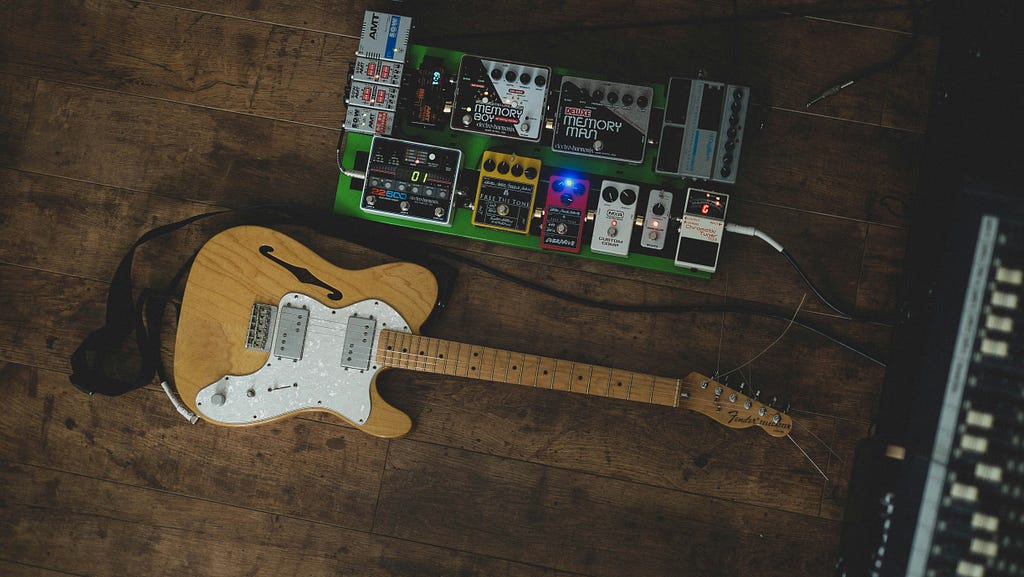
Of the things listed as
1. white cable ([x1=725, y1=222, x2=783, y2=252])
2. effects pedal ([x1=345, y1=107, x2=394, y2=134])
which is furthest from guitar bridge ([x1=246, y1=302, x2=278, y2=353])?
white cable ([x1=725, y1=222, x2=783, y2=252])

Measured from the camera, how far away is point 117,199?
9.56ft

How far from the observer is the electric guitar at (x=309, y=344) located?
8.75 ft

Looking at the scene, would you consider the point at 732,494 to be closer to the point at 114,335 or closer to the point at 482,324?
the point at 482,324

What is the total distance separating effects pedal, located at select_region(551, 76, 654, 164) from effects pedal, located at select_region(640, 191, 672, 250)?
163 mm

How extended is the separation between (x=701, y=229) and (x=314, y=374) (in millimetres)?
1643

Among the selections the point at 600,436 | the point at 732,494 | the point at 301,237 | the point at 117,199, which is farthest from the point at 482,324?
the point at 117,199

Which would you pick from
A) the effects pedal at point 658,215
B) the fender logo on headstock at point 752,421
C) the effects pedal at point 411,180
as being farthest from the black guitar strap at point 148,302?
the fender logo on headstock at point 752,421

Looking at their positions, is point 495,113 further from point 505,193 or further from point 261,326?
point 261,326

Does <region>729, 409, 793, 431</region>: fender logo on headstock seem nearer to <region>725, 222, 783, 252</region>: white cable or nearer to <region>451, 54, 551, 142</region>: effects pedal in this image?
<region>725, 222, 783, 252</region>: white cable

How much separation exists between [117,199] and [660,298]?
7.85 ft

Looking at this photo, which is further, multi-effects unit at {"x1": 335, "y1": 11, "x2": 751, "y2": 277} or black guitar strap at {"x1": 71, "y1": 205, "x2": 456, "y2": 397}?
black guitar strap at {"x1": 71, "y1": 205, "x2": 456, "y2": 397}

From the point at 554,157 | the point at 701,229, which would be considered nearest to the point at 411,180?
the point at 554,157

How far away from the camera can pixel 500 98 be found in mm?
2654

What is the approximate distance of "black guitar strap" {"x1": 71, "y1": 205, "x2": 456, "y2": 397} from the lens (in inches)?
108
